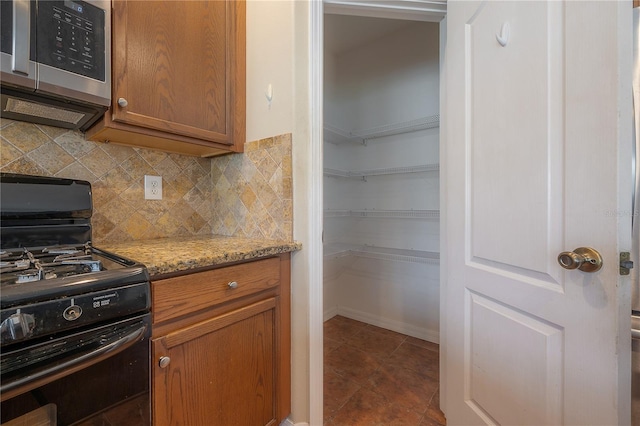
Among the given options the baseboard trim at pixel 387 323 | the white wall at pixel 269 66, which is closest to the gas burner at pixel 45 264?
the white wall at pixel 269 66

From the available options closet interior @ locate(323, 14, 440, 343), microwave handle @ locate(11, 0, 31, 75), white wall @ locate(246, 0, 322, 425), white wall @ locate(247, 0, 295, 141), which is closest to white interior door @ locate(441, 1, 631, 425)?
white wall @ locate(246, 0, 322, 425)

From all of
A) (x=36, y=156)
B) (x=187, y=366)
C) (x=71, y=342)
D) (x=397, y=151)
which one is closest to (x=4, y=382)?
(x=71, y=342)

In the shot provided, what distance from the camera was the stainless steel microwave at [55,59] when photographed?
0.79 m

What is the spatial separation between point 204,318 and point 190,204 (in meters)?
0.84

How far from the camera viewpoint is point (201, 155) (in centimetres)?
159

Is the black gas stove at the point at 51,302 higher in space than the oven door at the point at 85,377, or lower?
higher

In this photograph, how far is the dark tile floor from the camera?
141cm

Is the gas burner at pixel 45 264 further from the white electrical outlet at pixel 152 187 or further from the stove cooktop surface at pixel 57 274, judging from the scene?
the white electrical outlet at pixel 152 187

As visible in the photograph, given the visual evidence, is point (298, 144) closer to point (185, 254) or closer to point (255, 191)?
point (255, 191)

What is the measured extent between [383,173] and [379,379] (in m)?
1.55

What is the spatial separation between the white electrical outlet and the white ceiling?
1.77m

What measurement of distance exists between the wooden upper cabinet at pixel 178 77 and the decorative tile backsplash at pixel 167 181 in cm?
10

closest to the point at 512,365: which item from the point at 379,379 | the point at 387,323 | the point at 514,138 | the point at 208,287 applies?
the point at 514,138

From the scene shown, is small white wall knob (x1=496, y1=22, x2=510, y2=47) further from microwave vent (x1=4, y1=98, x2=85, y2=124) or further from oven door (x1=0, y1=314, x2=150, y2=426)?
microwave vent (x1=4, y1=98, x2=85, y2=124)
